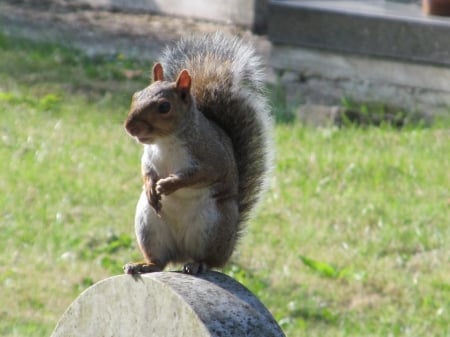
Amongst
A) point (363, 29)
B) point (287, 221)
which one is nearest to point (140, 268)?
point (287, 221)

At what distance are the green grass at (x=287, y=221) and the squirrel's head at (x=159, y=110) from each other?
191 cm

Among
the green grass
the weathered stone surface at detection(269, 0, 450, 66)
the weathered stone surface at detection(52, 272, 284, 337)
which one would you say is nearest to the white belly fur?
the weathered stone surface at detection(52, 272, 284, 337)

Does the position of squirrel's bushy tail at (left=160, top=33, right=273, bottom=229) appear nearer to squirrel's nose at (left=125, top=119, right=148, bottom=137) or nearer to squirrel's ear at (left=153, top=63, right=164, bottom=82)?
squirrel's ear at (left=153, top=63, right=164, bottom=82)

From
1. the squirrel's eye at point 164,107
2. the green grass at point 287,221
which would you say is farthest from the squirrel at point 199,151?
the green grass at point 287,221

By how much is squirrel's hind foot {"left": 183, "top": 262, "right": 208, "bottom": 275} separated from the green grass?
1.61 m

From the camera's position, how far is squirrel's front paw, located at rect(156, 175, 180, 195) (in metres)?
3.01

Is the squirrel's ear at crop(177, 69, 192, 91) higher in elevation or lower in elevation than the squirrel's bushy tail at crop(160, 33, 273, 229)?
higher

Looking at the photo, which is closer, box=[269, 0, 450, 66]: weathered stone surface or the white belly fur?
the white belly fur

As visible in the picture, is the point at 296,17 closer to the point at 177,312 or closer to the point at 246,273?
the point at 246,273

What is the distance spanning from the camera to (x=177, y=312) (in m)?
3.05

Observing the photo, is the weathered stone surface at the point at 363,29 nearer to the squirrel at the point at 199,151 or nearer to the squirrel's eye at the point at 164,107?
the squirrel at the point at 199,151

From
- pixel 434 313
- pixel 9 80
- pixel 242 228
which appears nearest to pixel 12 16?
pixel 9 80

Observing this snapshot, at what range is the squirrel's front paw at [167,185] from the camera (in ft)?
9.89

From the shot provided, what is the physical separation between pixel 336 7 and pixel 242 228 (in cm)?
476
